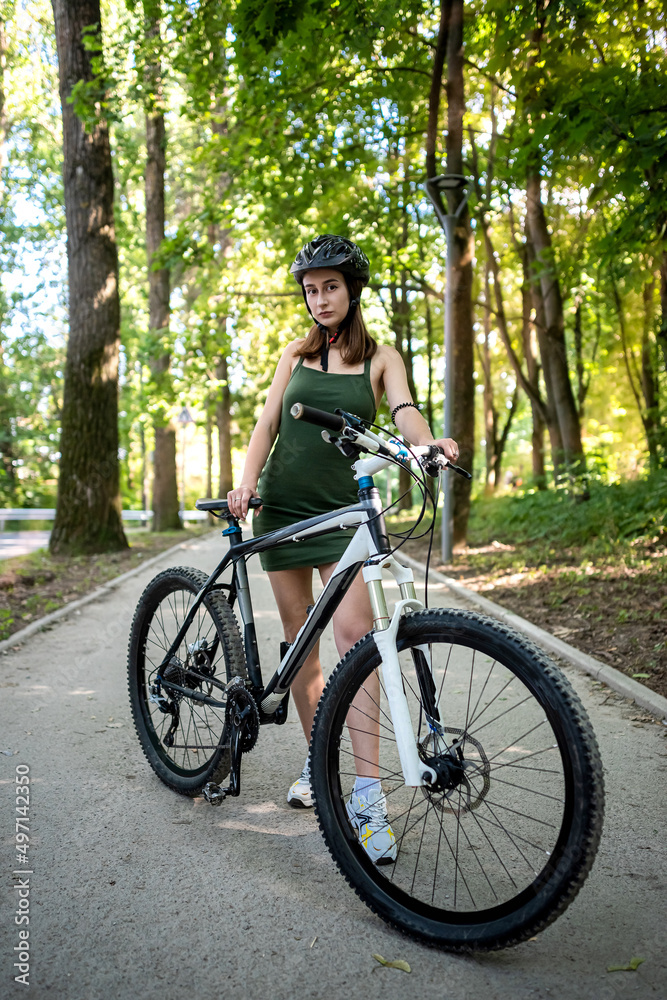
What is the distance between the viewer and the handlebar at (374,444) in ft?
8.25

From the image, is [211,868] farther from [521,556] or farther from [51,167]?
[51,167]

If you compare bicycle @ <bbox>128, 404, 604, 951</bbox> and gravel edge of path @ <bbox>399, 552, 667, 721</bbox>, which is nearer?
bicycle @ <bbox>128, 404, 604, 951</bbox>

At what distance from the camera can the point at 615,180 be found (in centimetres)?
612

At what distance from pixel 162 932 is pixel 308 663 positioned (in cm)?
119

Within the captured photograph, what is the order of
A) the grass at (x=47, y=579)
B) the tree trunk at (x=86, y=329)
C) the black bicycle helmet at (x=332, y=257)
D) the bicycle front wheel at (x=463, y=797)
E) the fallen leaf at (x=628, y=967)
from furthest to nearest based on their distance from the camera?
1. the tree trunk at (x=86, y=329)
2. the grass at (x=47, y=579)
3. the black bicycle helmet at (x=332, y=257)
4. the fallen leaf at (x=628, y=967)
5. the bicycle front wheel at (x=463, y=797)

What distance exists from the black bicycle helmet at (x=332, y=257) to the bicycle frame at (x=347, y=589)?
0.85m

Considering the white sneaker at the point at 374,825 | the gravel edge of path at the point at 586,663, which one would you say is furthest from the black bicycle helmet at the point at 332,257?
the gravel edge of path at the point at 586,663

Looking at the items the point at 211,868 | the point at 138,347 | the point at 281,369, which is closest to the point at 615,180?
the point at 281,369

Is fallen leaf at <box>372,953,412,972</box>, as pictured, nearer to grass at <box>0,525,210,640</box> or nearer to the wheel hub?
the wheel hub

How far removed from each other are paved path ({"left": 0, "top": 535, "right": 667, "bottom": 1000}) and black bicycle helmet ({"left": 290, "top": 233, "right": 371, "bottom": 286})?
7.08 feet

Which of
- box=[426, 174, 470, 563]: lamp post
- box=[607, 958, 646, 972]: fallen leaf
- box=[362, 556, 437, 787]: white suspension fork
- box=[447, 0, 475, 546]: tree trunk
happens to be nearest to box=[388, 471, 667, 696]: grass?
box=[426, 174, 470, 563]: lamp post

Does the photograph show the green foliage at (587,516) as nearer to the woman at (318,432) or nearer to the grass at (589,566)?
the grass at (589,566)

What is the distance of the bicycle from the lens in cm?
223

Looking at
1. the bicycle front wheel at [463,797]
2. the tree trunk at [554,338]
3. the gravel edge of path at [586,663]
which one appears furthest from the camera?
the tree trunk at [554,338]
